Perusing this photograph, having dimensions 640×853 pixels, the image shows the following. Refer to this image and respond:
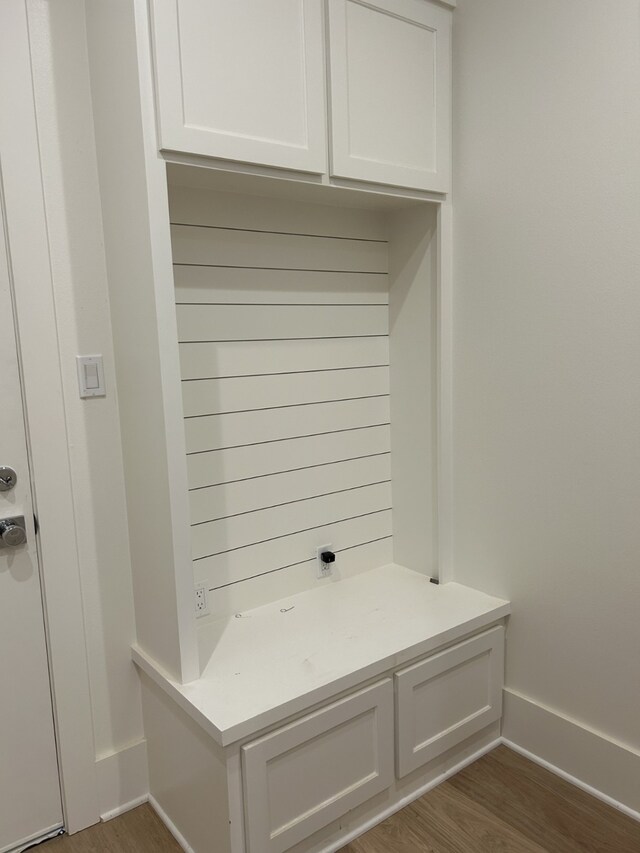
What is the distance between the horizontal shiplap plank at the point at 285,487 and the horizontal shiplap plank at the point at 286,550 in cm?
13

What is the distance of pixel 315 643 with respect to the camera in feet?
5.97

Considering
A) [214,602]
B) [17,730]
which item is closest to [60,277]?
[214,602]

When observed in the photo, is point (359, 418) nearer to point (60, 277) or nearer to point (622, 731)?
point (60, 277)

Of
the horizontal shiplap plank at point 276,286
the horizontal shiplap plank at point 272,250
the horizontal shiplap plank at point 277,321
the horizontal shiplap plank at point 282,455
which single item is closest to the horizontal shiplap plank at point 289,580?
the horizontal shiplap plank at point 282,455

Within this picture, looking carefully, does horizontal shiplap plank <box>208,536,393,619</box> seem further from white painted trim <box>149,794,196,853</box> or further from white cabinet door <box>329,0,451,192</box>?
white cabinet door <box>329,0,451,192</box>

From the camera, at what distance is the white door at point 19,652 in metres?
1.66

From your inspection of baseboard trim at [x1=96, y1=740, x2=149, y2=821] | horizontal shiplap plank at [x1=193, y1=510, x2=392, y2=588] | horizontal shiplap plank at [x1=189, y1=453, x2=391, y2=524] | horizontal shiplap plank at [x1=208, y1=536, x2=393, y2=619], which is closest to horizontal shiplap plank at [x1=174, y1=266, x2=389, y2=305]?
horizontal shiplap plank at [x1=189, y1=453, x2=391, y2=524]

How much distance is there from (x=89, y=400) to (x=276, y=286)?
70 centimetres

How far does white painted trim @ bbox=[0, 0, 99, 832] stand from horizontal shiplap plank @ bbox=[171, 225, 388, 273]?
40 cm

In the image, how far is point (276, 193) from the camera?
191 centimetres

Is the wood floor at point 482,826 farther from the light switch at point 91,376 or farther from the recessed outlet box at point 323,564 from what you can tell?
the light switch at point 91,376

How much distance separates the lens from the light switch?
1742 mm

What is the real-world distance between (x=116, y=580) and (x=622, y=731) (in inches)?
60.8

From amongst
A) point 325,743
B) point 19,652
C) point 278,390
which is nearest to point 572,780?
point 325,743
